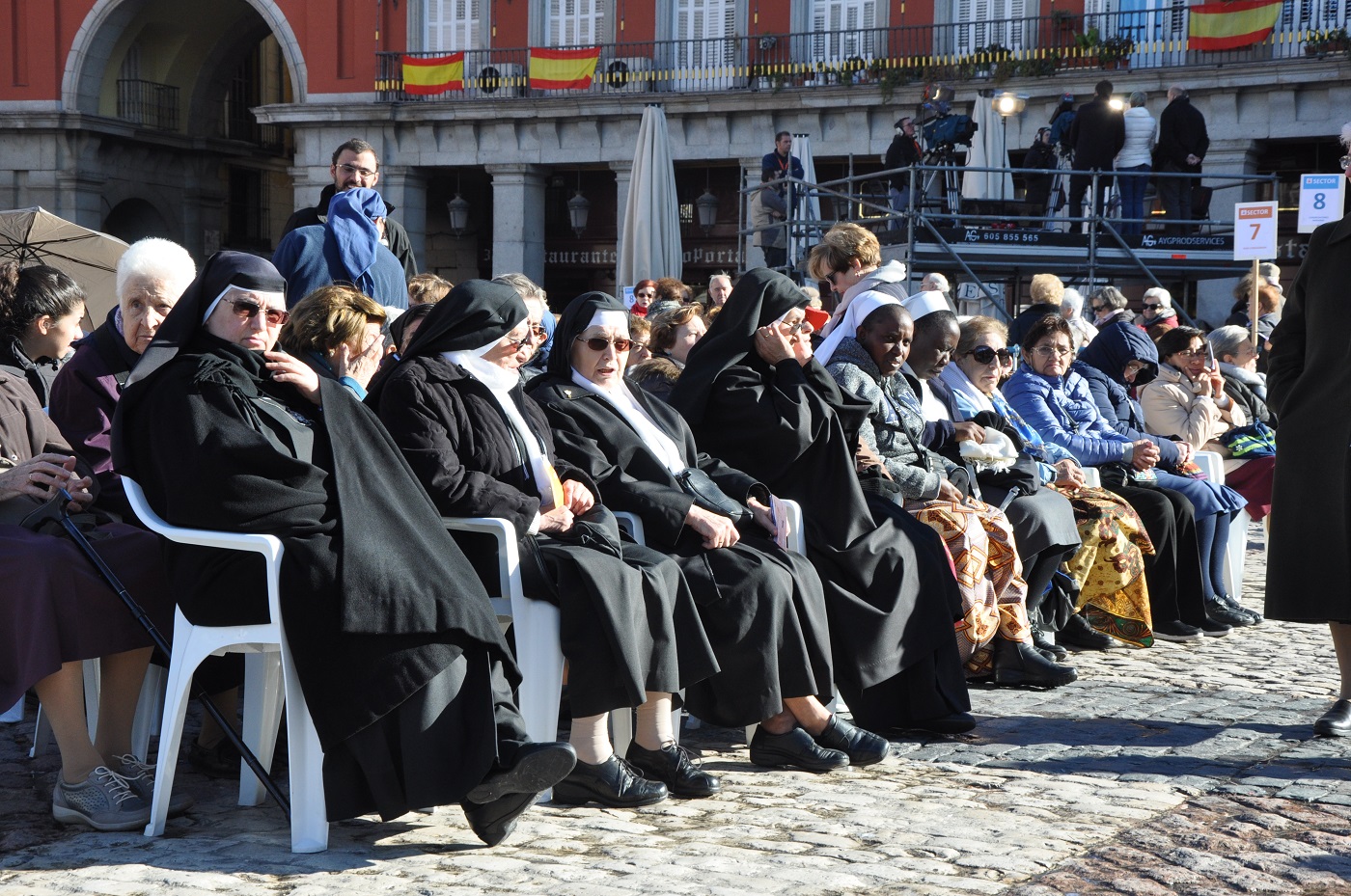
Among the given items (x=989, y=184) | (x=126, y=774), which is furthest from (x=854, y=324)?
(x=989, y=184)

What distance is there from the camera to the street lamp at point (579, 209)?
27141 millimetres

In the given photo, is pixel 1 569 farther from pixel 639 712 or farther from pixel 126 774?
pixel 639 712

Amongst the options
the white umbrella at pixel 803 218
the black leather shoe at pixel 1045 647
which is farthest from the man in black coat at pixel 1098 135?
the black leather shoe at pixel 1045 647

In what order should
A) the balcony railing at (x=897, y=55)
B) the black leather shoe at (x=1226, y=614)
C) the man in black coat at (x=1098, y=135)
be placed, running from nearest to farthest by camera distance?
the black leather shoe at (x=1226, y=614)
the man in black coat at (x=1098, y=135)
the balcony railing at (x=897, y=55)

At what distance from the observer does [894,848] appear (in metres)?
4.31

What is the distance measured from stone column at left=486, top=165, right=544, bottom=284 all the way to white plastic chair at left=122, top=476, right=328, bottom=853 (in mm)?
22038

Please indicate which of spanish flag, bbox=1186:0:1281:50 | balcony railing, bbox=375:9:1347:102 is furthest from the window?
spanish flag, bbox=1186:0:1281:50

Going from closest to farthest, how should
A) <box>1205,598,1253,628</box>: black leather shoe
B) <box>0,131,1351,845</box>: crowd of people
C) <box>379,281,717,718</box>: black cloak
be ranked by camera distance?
<box>0,131,1351,845</box>: crowd of people
<box>379,281,717,718</box>: black cloak
<box>1205,598,1253,628</box>: black leather shoe

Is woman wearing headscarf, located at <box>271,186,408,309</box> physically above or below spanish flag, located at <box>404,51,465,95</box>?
below

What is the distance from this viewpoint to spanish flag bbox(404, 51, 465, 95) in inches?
1043

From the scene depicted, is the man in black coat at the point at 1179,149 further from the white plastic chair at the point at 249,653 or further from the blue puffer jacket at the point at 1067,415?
the white plastic chair at the point at 249,653

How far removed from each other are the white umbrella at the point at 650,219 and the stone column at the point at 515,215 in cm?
776

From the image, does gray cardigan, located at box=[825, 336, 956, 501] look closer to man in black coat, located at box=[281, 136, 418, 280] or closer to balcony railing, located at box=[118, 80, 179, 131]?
man in black coat, located at box=[281, 136, 418, 280]

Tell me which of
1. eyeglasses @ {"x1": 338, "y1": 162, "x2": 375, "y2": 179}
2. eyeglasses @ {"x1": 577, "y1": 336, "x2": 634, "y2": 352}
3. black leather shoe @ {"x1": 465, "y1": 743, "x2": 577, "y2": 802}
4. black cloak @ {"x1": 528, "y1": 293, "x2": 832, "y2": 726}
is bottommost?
black leather shoe @ {"x1": 465, "y1": 743, "x2": 577, "y2": 802}
